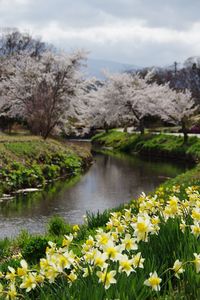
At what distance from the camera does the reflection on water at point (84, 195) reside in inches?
556

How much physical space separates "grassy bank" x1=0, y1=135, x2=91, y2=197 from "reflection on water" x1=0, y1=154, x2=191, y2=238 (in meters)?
0.93

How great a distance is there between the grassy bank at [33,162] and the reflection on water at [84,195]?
93 cm

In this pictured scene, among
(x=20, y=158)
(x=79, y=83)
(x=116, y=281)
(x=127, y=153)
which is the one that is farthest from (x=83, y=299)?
(x=127, y=153)

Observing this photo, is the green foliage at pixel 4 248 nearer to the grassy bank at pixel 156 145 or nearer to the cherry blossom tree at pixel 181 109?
the grassy bank at pixel 156 145

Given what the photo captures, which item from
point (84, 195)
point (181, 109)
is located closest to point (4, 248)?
point (84, 195)

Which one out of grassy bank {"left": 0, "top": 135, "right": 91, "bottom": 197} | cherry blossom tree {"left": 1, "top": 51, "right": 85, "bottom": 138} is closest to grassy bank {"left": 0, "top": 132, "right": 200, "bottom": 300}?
grassy bank {"left": 0, "top": 135, "right": 91, "bottom": 197}

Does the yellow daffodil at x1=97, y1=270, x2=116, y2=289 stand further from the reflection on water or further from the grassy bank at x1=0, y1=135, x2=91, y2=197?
the grassy bank at x1=0, y1=135, x2=91, y2=197

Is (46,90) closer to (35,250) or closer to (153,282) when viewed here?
(35,250)

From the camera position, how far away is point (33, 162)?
76.8 ft

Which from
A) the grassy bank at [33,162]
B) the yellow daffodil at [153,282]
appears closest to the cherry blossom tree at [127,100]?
the grassy bank at [33,162]

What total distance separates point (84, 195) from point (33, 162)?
5.65 meters

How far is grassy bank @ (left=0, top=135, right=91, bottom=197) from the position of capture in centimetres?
A: 2055

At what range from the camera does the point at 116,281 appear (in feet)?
10.3

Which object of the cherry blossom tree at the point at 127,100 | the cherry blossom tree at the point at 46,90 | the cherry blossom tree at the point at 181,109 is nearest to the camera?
the cherry blossom tree at the point at 46,90
